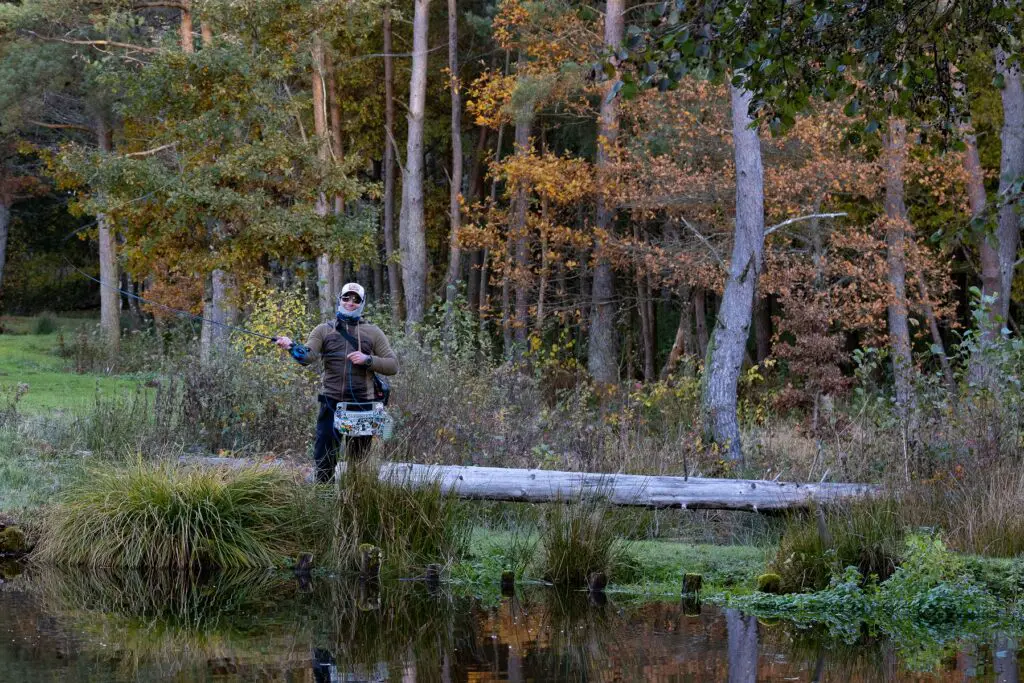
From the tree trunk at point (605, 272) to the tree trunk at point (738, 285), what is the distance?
7884 millimetres

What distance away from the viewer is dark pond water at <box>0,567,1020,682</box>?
711cm

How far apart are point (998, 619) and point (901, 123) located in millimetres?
15867

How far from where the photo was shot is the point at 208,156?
20.0 meters

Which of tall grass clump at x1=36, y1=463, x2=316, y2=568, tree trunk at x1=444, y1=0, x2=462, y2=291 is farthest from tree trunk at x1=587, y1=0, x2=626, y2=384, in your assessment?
tall grass clump at x1=36, y1=463, x2=316, y2=568

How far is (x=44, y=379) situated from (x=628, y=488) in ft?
48.4

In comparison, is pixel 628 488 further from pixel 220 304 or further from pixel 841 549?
pixel 220 304

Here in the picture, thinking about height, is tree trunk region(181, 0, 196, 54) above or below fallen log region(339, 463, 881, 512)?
above

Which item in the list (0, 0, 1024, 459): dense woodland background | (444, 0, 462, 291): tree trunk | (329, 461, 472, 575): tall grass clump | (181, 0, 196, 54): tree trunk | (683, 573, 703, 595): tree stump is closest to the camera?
(683, 573, 703, 595): tree stump

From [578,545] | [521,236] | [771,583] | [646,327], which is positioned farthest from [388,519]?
[646,327]

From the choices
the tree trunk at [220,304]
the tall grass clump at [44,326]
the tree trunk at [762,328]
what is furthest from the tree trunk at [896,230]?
the tall grass clump at [44,326]

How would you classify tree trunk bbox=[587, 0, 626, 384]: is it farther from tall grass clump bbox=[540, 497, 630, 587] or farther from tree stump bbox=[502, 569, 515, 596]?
tree stump bbox=[502, 569, 515, 596]

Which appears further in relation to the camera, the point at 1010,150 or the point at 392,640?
the point at 1010,150

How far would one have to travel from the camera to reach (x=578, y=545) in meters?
9.59

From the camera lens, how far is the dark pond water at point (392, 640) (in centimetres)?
711
